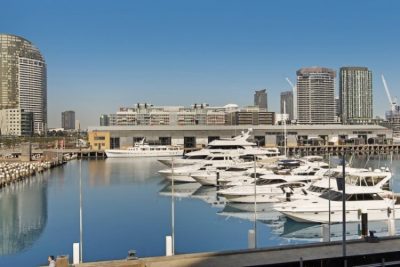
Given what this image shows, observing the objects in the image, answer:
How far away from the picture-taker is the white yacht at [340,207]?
85.2ft

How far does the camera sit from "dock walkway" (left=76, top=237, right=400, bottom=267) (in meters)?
12.9

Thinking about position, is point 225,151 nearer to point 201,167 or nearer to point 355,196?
point 201,167

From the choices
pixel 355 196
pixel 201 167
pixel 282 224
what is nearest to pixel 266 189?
pixel 282 224

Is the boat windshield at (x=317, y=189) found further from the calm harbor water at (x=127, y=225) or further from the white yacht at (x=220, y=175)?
the white yacht at (x=220, y=175)

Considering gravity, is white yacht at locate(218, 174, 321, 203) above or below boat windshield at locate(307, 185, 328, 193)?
below

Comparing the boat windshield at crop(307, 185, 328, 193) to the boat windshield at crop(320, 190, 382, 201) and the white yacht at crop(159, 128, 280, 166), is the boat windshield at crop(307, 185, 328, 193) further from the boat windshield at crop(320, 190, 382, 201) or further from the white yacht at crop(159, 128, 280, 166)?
the white yacht at crop(159, 128, 280, 166)

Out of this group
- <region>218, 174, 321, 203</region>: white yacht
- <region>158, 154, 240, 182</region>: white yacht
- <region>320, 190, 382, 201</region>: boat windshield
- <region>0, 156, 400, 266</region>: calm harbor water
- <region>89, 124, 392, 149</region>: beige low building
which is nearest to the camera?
<region>0, 156, 400, 266</region>: calm harbor water

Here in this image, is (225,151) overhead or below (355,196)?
overhead

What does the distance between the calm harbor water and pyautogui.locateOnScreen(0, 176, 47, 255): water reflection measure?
49 millimetres

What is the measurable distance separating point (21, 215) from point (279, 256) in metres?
24.7

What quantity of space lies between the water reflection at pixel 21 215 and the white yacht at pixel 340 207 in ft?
46.0

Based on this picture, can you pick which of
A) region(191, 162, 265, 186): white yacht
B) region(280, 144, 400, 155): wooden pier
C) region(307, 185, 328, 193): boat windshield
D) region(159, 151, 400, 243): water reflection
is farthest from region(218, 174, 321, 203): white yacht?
region(280, 144, 400, 155): wooden pier

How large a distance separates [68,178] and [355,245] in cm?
4988

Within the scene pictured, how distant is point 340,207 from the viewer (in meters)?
26.2
